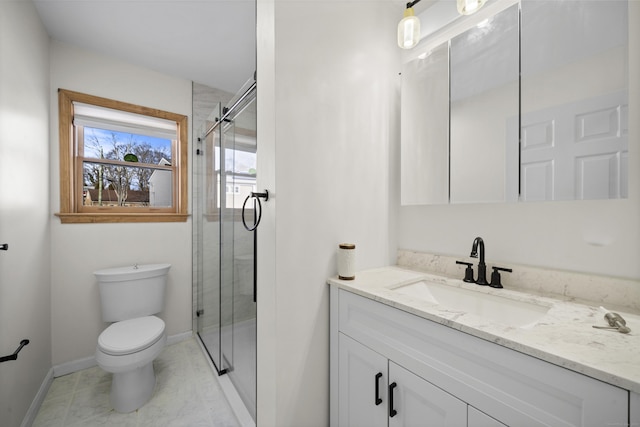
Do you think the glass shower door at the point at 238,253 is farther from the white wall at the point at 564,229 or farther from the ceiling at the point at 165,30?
the white wall at the point at 564,229

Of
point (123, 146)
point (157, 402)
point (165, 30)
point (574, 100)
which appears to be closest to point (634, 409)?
point (574, 100)

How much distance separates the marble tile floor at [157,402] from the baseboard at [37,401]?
1.0 inches

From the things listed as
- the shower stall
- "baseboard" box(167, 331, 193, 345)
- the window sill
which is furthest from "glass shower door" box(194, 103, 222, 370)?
the window sill

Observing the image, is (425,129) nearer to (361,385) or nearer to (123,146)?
(361,385)

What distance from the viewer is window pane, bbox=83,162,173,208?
2.09 meters

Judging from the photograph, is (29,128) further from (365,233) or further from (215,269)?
(365,233)

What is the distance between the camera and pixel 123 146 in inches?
87.6

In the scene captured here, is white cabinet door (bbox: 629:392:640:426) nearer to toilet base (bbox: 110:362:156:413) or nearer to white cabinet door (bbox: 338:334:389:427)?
white cabinet door (bbox: 338:334:389:427)

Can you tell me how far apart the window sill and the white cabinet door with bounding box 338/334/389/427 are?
1905 millimetres

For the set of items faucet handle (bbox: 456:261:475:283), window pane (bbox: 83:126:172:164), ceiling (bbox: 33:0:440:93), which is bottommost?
faucet handle (bbox: 456:261:475:283)

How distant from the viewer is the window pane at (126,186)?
2.09 m

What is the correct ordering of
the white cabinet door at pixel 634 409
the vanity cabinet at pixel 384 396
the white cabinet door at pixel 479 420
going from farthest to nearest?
the vanity cabinet at pixel 384 396 → the white cabinet door at pixel 479 420 → the white cabinet door at pixel 634 409

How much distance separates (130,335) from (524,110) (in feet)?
7.99

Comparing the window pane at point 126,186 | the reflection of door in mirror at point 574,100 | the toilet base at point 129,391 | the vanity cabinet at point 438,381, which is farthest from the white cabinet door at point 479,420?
the window pane at point 126,186
